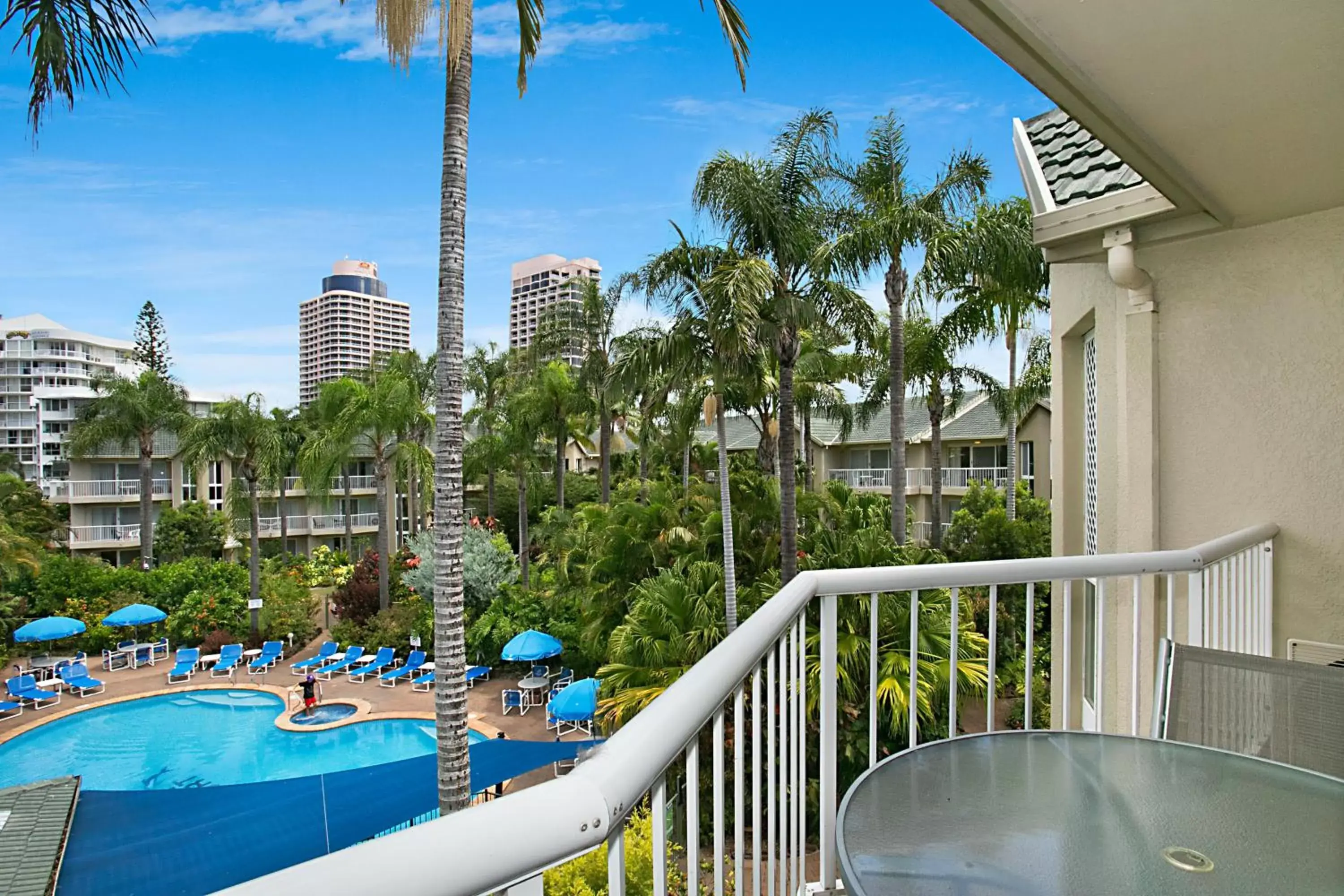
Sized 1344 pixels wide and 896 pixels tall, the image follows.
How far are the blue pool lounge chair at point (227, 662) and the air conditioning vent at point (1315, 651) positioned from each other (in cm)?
1938

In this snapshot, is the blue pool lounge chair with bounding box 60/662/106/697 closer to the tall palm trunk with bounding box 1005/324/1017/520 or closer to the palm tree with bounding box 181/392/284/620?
the palm tree with bounding box 181/392/284/620

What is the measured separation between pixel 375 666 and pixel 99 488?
19199 millimetres

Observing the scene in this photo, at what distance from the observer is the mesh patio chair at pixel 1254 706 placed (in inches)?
77.7

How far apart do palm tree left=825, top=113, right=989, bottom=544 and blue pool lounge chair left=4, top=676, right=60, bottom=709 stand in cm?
1763

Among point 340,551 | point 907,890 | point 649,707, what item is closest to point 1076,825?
point 907,890

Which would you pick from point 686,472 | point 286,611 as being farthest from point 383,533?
point 686,472

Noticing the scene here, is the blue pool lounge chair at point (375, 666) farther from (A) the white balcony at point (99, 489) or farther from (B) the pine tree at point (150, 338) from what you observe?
(B) the pine tree at point (150, 338)

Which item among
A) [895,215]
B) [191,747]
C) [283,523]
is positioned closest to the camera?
[895,215]

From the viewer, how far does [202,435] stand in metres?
20.8

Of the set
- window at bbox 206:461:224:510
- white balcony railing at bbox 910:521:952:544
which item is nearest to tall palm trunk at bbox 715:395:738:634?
white balcony railing at bbox 910:521:952:544

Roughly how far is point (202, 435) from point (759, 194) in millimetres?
16963

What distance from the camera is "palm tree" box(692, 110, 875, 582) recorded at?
12578 millimetres

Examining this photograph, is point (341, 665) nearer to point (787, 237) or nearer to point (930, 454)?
point (787, 237)

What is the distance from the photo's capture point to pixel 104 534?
1102 inches
